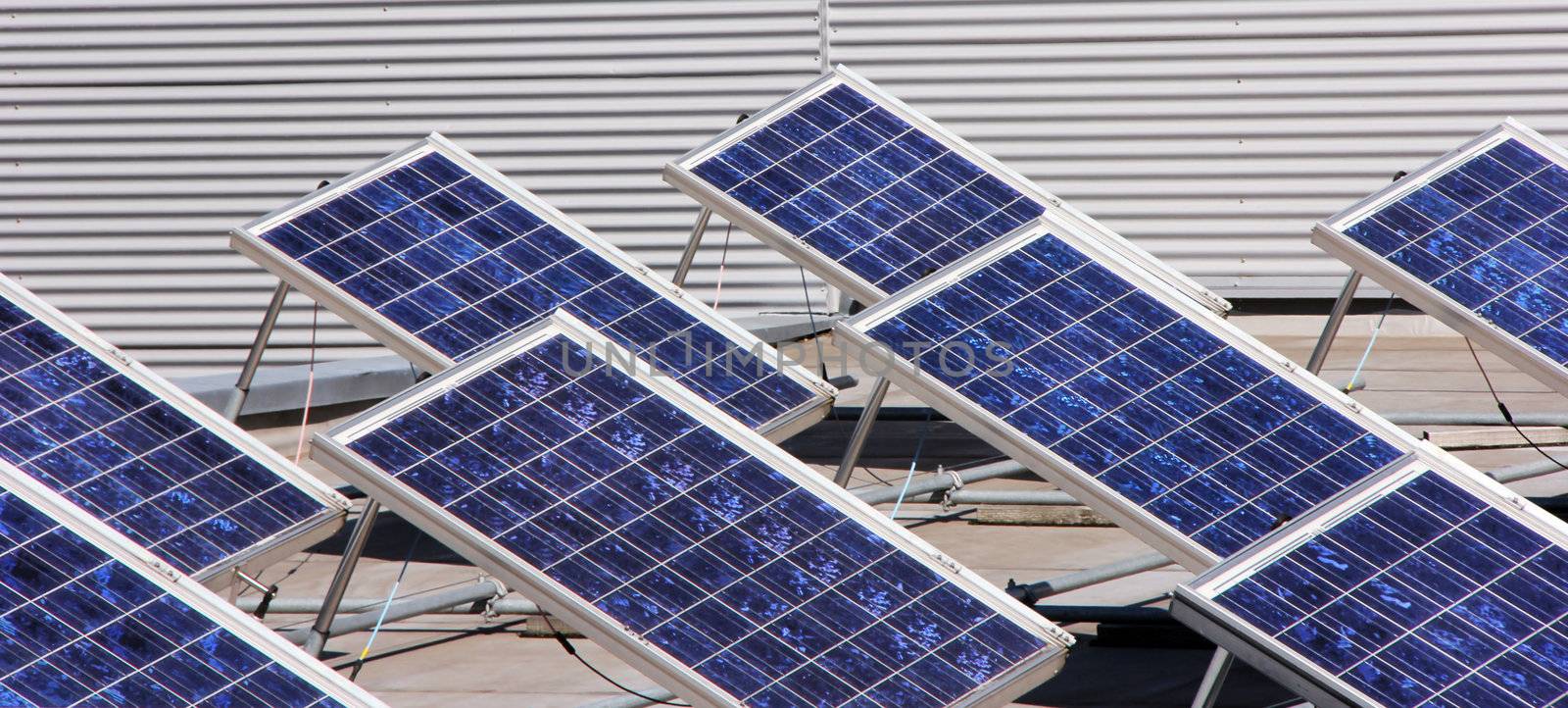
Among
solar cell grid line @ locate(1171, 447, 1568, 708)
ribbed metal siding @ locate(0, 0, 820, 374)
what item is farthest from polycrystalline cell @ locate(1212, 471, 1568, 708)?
ribbed metal siding @ locate(0, 0, 820, 374)

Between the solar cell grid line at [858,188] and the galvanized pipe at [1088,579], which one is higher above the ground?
the solar cell grid line at [858,188]

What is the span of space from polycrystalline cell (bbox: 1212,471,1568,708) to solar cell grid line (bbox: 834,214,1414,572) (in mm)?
597

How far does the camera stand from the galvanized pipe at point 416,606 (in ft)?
30.3

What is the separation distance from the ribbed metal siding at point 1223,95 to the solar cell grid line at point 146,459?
10.3 meters

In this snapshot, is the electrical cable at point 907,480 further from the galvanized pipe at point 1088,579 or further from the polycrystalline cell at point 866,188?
the polycrystalline cell at point 866,188

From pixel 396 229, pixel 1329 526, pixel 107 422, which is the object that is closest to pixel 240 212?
pixel 396 229

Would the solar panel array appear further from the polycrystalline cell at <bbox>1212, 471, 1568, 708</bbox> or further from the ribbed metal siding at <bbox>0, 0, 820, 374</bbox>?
the ribbed metal siding at <bbox>0, 0, 820, 374</bbox>

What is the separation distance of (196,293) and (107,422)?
10.2 meters

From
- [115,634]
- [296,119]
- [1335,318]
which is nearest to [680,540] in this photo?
[115,634]

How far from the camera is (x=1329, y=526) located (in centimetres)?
676

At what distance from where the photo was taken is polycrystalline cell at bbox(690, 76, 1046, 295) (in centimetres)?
1074

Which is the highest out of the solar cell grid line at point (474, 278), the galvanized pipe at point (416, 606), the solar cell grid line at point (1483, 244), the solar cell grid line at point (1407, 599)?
the solar cell grid line at point (1483, 244)

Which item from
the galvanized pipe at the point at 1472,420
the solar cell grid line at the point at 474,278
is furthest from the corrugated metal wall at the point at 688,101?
the solar cell grid line at the point at 474,278

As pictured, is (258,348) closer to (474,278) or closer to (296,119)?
(474,278)
